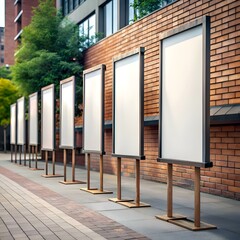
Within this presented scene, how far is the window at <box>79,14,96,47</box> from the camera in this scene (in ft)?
77.0

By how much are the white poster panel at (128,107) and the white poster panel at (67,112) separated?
3.46 m

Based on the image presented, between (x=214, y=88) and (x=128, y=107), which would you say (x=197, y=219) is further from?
(x=214, y=88)

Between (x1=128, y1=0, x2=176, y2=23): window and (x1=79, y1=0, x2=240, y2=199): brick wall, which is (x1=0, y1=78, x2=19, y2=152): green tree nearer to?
(x1=128, y1=0, x2=176, y2=23): window

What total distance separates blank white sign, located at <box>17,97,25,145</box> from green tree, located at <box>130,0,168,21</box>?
6858mm

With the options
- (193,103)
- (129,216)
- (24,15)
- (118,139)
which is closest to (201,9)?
(118,139)

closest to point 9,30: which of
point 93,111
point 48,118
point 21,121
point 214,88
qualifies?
point 21,121

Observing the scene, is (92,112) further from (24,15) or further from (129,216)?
(24,15)

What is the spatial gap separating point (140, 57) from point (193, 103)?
2.34 m

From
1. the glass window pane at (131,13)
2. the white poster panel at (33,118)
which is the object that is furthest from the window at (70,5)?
the white poster panel at (33,118)

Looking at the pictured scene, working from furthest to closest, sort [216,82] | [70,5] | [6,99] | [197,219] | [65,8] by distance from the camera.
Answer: [6,99] < [65,8] < [70,5] < [216,82] < [197,219]

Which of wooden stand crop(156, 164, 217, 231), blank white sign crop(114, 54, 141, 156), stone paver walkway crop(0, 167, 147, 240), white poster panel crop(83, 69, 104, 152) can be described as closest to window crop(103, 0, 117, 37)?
white poster panel crop(83, 69, 104, 152)

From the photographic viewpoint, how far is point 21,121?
2258 cm

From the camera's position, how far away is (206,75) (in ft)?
21.7

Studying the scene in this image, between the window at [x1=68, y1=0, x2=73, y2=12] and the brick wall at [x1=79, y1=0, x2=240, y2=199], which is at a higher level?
the window at [x1=68, y1=0, x2=73, y2=12]
